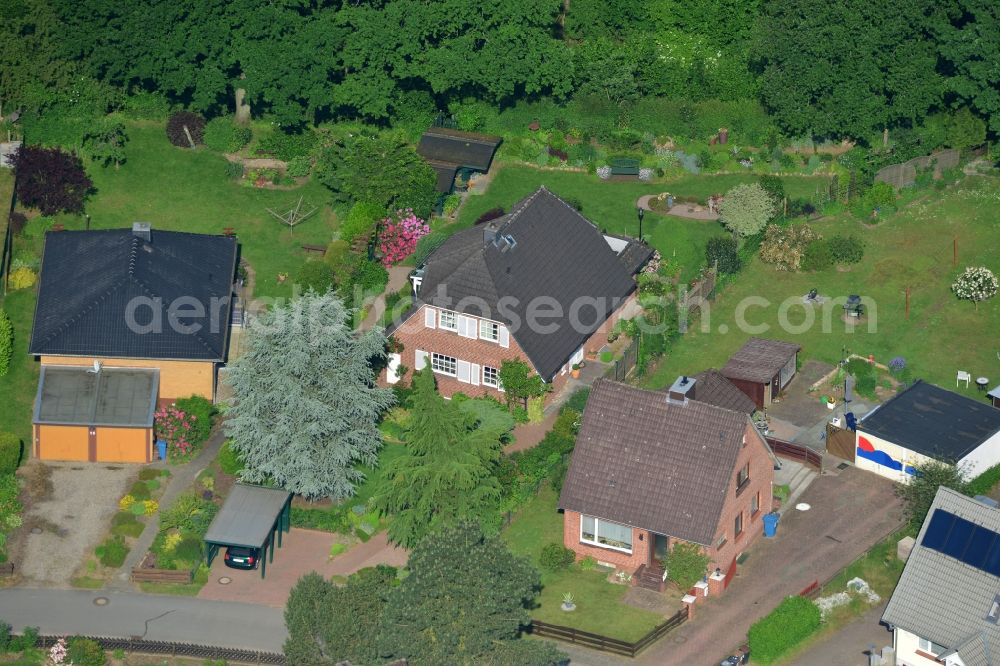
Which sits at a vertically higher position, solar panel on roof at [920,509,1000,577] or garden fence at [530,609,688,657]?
solar panel on roof at [920,509,1000,577]

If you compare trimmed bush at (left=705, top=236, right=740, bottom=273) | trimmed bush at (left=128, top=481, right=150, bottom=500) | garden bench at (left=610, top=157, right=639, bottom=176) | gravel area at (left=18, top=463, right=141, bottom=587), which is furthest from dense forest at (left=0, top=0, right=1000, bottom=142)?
trimmed bush at (left=128, top=481, right=150, bottom=500)

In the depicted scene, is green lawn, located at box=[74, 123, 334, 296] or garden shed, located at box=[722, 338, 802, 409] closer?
garden shed, located at box=[722, 338, 802, 409]

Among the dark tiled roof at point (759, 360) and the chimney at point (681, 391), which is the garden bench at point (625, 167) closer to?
the dark tiled roof at point (759, 360)

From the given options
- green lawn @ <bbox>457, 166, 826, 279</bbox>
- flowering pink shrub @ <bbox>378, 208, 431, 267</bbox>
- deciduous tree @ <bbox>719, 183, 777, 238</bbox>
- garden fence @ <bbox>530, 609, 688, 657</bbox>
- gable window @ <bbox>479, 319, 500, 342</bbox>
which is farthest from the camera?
green lawn @ <bbox>457, 166, 826, 279</bbox>

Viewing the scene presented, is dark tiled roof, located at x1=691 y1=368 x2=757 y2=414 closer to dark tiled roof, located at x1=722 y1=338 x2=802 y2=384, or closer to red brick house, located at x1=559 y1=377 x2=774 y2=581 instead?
dark tiled roof, located at x1=722 y1=338 x2=802 y2=384

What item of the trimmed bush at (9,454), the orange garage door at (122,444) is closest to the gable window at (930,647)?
the orange garage door at (122,444)

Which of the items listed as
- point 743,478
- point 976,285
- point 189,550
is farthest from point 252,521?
point 976,285

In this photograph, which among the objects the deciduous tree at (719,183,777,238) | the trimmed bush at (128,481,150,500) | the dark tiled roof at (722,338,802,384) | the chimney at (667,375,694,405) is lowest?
the trimmed bush at (128,481,150,500)
